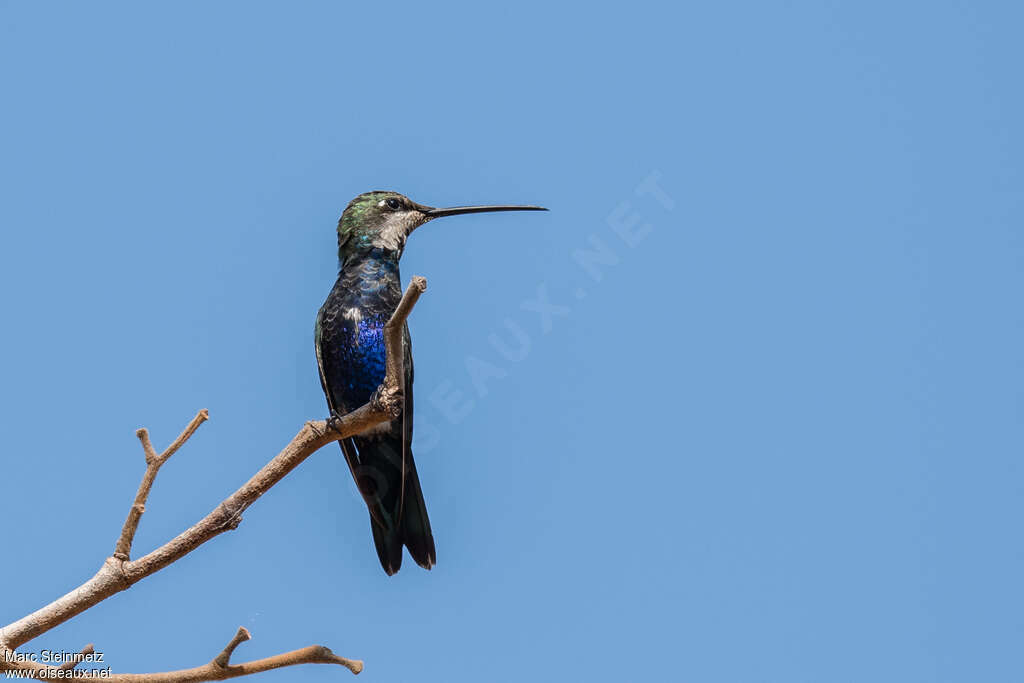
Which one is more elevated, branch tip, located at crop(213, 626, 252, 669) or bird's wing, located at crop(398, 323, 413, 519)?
bird's wing, located at crop(398, 323, 413, 519)

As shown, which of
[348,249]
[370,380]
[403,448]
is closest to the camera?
[403,448]

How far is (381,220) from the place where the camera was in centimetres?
891

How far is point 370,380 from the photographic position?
8172mm

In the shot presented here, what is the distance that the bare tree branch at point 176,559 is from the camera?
4.41 m

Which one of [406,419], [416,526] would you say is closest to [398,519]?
[416,526]

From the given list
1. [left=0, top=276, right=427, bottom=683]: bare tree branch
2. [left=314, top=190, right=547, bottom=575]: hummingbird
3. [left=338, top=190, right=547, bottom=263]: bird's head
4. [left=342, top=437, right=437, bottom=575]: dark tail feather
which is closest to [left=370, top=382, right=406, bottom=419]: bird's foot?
[left=0, top=276, right=427, bottom=683]: bare tree branch

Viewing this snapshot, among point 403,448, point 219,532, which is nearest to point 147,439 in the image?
point 219,532

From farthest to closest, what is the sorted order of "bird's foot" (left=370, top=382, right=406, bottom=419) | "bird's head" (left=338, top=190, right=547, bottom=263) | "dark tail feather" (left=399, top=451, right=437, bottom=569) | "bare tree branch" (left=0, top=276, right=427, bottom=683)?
1. "bird's head" (left=338, top=190, right=547, bottom=263)
2. "dark tail feather" (left=399, top=451, right=437, bottom=569)
3. "bird's foot" (left=370, top=382, right=406, bottom=419)
4. "bare tree branch" (left=0, top=276, right=427, bottom=683)

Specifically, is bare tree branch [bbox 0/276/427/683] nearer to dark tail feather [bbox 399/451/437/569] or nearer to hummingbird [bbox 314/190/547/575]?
hummingbird [bbox 314/190/547/575]

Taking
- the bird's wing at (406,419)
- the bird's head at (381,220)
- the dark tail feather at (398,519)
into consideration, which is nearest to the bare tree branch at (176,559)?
the bird's wing at (406,419)

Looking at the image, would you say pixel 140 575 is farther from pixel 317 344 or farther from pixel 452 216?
pixel 452 216

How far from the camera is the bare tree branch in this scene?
4.41 meters

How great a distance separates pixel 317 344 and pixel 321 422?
337 cm

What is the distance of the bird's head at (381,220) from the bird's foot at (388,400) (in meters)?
3.37
